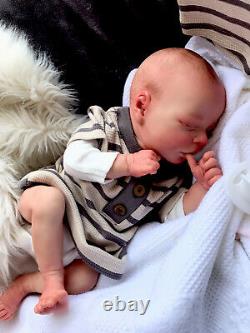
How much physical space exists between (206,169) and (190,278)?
0.17 metres

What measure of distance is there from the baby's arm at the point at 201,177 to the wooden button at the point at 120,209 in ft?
0.31

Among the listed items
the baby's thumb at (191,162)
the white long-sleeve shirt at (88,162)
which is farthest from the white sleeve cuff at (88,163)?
the baby's thumb at (191,162)

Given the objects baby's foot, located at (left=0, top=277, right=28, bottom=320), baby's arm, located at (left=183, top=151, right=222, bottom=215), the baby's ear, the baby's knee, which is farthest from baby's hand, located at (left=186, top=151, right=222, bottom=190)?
baby's foot, located at (left=0, top=277, right=28, bottom=320)

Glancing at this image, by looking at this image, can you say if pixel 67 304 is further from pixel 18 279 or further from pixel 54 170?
pixel 54 170

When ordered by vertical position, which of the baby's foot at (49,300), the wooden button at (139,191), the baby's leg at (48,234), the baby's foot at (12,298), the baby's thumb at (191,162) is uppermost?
the baby's thumb at (191,162)

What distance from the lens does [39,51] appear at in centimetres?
103

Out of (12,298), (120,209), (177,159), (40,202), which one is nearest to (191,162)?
(177,159)

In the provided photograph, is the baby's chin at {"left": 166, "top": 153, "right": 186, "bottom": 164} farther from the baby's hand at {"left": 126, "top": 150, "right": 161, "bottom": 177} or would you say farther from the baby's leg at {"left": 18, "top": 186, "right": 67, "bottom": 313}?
the baby's leg at {"left": 18, "top": 186, "right": 67, "bottom": 313}

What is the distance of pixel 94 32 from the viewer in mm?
1035

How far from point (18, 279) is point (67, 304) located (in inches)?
3.8

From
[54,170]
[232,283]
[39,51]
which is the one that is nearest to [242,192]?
[232,283]

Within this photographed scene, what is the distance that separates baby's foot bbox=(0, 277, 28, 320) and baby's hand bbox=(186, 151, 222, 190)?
0.31 meters

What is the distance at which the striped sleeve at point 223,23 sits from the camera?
2.97 feet

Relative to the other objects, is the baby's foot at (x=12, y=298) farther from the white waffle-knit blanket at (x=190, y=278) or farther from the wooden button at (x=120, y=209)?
the wooden button at (x=120, y=209)
